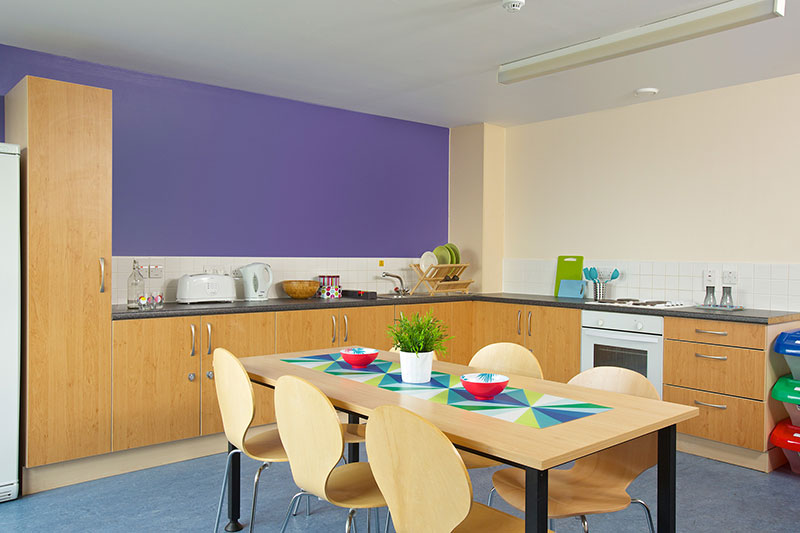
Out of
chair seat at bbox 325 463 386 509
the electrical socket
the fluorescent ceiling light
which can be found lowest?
chair seat at bbox 325 463 386 509

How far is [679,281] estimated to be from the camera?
4.76 metres

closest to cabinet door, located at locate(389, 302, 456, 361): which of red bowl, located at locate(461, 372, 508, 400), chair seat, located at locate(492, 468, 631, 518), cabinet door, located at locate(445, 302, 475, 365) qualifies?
cabinet door, located at locate(445, 302, 475, 365)

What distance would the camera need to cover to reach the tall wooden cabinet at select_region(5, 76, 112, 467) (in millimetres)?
3307

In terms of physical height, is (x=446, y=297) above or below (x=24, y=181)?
below

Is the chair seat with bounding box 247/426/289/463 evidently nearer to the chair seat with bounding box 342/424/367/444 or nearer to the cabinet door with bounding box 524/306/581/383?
the chair seat with bounding box 342/424/367/444

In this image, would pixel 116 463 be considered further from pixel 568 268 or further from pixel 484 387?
pixel 568 268

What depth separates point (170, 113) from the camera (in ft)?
14.3

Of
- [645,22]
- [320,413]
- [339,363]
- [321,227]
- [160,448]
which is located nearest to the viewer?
[320,413]

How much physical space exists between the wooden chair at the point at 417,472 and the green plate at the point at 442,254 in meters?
4.00

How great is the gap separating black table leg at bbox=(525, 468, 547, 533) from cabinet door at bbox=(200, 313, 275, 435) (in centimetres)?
264

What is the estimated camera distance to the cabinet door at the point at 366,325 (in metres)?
4.58

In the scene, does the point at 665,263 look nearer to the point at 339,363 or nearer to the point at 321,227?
the point at 321,227

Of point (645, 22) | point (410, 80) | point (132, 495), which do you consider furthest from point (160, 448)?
point (645, 22)

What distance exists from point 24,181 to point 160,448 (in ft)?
5.61
